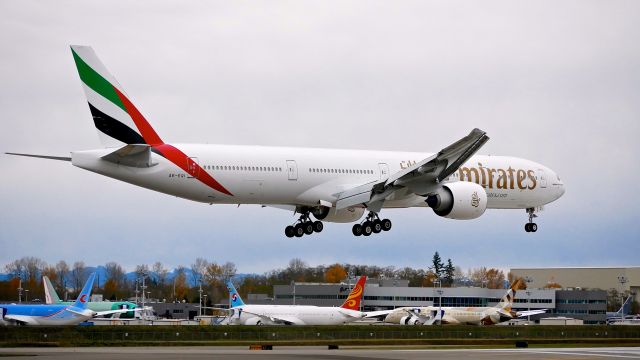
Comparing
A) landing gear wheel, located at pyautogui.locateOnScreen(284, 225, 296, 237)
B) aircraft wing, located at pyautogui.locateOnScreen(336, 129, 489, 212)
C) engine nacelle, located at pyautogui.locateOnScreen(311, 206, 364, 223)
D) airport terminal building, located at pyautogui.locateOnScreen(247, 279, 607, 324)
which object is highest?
aircraft wing, located at pyautogui.locateOnScreen(336, 129, 489, 212)

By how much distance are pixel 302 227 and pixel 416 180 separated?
281 inches

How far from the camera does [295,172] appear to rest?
2018 inches

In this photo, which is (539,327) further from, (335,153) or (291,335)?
(335,153)

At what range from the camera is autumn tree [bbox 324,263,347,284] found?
501 ft

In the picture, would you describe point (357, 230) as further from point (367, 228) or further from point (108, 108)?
point (108, 108)

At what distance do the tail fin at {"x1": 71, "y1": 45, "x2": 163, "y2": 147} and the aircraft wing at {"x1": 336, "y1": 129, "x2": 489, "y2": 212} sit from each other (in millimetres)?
10712

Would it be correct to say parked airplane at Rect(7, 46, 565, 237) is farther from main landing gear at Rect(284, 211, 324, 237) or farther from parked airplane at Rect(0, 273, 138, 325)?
parked airplane at Rect(0, 273, 138, 325)

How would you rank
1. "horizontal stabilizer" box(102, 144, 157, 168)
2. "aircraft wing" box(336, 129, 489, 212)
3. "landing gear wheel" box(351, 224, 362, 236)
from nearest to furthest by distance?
"horizontal stabilizer" box(102, 144, 157, 168) < "aircraft wing" box(336, 129, 489, 212) < "landing gear wheel" box(351, 224, 362, 236)

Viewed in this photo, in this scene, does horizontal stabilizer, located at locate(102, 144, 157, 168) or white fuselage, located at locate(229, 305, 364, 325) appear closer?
horizontal stabilizer, located at locate(102, 144, 157, 168)

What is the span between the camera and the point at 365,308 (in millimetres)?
123688

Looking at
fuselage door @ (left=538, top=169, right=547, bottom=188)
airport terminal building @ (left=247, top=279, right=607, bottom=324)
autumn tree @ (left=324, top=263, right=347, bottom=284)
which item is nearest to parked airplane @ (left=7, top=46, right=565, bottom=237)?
fuselage door @ (left=538, top=169, right=547, bottom=188)

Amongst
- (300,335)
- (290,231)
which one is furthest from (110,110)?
(300,335)

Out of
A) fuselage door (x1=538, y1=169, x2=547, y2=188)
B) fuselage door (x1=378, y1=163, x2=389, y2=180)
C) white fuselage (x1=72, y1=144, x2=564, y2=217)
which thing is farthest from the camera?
fuselage door (x1=538, y1=169, x2=547, y2=188)

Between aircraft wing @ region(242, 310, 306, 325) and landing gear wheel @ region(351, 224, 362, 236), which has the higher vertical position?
landing gear wheel @ region(351, 224, 362, 236)
